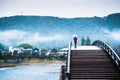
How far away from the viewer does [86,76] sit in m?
A: 9.71

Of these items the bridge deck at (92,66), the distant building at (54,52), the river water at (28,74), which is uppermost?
the distant building at (54,52)

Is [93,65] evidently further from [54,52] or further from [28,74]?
[54,52]

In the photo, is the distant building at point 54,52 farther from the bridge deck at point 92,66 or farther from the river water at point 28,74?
the bridge deck at point 92,66

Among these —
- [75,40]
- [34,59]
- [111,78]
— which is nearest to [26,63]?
[34,59]

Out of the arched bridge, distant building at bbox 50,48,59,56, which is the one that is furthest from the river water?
the arched bridge

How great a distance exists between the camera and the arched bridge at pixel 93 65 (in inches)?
381

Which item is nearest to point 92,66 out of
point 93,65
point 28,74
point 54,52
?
point 93,65

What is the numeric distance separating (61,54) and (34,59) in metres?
6.52

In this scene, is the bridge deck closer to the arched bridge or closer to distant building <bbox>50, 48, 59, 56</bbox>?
the arched bridge

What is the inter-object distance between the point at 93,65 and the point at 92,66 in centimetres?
11

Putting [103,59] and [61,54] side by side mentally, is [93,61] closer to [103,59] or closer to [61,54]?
[103,59]

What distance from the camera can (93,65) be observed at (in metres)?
10.5

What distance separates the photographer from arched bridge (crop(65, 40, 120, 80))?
9.69 meters

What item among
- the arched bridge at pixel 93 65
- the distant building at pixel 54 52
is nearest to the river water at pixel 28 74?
the distant building at pixel 54 52
